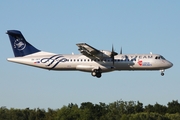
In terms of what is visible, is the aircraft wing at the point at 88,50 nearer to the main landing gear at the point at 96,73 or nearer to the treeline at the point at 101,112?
the main landing gear at the point at 96,73

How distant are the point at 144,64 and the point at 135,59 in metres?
1.07

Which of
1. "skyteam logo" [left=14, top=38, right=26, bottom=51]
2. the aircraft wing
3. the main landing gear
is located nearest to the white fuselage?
the main landing gear

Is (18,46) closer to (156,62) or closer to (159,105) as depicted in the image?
(156,62)

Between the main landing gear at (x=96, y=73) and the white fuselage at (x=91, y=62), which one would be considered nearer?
the white fuselage at (x=91, y=62)

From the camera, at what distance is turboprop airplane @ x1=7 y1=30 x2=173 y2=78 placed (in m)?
51.8

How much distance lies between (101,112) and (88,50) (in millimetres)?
47497

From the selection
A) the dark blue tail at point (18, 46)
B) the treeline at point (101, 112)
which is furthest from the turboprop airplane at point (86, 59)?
the treeline at point (101, 112)

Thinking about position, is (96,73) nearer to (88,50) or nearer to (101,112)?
(88,50)

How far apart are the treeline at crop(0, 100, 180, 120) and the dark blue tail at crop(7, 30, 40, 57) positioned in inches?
1377

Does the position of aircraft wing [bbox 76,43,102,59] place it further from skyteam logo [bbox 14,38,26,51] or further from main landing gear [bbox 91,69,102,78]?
skyteam logo [bbox 14,38,26,51]

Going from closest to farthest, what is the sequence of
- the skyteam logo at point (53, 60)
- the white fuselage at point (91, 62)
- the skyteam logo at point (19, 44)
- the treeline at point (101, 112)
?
the white fuselage at point (91, 62), the skyteam logo at point (53, 60), the skyteam logo at point (19, 44), the treeline at point (101, 112)

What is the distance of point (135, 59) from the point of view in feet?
170

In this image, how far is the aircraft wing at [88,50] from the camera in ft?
168

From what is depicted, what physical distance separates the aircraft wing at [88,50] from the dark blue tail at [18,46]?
6503 mm
